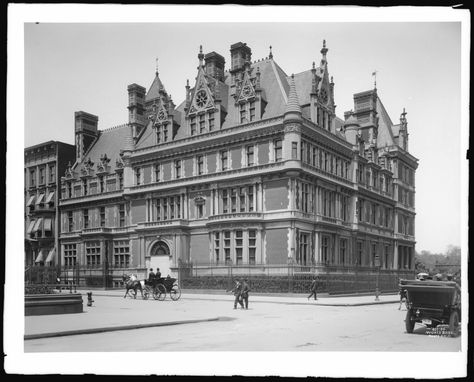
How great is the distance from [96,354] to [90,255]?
31436 mm

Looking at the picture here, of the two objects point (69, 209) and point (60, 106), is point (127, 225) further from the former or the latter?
point (60, 106)

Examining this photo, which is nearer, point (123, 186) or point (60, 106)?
point (60, 106)

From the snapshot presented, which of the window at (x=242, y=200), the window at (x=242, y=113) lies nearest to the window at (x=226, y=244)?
the window at (x=242, y=200)

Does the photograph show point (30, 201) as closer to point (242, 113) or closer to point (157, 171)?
point (157, 171)

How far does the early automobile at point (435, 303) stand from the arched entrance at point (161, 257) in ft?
86.5

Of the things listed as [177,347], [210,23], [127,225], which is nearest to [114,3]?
[210,23]

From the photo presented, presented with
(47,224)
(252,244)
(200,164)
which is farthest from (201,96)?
(47,224)

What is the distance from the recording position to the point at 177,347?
15.0m

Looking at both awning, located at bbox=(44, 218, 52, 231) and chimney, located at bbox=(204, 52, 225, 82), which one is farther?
chimney, located at bbox=(204, 52, 225, 82)

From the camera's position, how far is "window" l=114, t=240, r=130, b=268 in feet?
147

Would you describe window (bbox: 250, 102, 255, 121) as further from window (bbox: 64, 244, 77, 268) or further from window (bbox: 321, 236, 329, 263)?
window (bbox: 64, 244, 77, 268)

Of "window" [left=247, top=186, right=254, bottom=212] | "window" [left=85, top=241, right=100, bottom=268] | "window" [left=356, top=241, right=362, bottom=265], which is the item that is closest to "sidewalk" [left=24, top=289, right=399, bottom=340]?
"window" [left=247, top=186, right=254, bottom=212]

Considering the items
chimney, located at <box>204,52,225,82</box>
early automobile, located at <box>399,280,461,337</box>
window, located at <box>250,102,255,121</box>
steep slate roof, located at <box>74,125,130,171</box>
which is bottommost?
early automobile, located at <box>399,280,461,337</box>

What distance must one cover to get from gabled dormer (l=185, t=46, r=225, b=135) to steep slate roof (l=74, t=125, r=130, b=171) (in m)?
10.7
